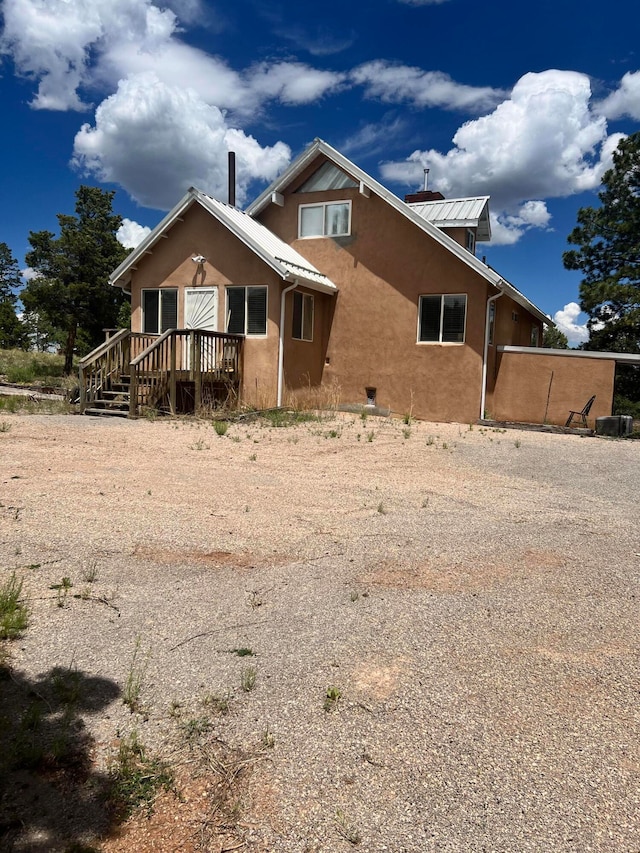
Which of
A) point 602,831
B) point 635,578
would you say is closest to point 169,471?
point 635,578

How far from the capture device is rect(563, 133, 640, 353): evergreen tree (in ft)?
74.4

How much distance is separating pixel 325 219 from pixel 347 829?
664 inches

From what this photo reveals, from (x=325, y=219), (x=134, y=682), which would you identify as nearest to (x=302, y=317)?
(x=325, y=219)

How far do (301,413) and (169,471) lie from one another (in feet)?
24.1

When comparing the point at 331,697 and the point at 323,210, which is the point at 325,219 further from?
the point at 331,697

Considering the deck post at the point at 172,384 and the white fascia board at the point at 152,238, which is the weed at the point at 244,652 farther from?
the white fascia board at the point at 152,238

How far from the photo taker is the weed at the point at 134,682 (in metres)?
2.59

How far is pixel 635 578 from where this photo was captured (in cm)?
425

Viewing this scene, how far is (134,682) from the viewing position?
108 inches

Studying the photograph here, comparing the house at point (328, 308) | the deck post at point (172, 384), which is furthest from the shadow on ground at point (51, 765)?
the house at point (328, 308)

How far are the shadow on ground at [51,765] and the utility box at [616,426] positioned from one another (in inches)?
535

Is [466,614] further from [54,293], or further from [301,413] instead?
[54,293]

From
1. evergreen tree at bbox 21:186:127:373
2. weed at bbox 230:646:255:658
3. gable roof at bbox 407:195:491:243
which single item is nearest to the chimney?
gable roof at bbox 407:195:491:243

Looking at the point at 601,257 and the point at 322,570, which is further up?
the point at 601,257
